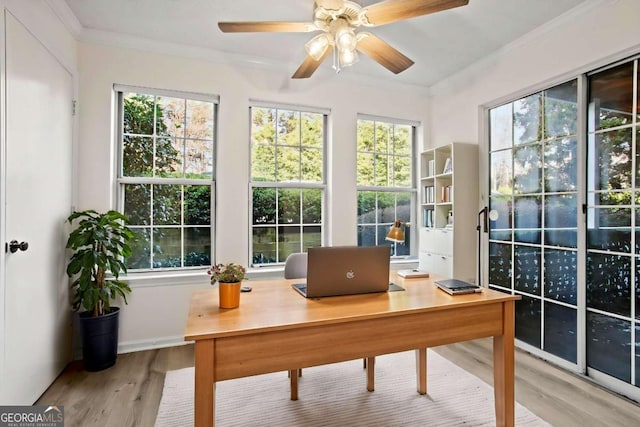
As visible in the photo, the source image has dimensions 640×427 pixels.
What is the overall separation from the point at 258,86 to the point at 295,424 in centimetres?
287

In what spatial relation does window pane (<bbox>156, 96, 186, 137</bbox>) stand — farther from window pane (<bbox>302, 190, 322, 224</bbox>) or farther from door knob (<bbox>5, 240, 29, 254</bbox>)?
door knob (<bbox>5, 240, 29, 254</bbox>)

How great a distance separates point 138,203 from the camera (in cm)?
298

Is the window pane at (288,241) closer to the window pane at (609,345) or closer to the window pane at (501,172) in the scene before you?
the window pane at (501,172)

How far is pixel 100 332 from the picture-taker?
246cm

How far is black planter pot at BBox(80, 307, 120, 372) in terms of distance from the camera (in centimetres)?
244

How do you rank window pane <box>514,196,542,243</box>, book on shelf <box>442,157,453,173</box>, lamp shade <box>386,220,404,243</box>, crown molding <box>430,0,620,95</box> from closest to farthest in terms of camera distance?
lamp shade <box>386,220,404,243</box> → crown molding <box>430,0,620,95</box> → window pane <box>514,196,542,243</box> → book on shelf <box>442,157,453,173</box>

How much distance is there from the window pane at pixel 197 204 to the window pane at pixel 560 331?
10.3 feet

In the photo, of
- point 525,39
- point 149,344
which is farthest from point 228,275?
point 525,39

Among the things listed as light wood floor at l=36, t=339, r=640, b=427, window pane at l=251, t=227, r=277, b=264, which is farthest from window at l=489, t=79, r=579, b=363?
window pane at l=251, t=227, r=277, b=264

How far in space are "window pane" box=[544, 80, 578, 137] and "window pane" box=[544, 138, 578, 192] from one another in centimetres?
9

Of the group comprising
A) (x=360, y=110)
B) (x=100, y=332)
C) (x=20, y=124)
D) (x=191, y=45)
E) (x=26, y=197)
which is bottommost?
(x=100, y=332)

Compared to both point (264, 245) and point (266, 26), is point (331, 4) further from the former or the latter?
point (264, 245)

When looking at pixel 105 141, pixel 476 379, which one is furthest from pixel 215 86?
pixel 476 379

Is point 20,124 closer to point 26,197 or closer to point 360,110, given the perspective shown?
point 26,197
